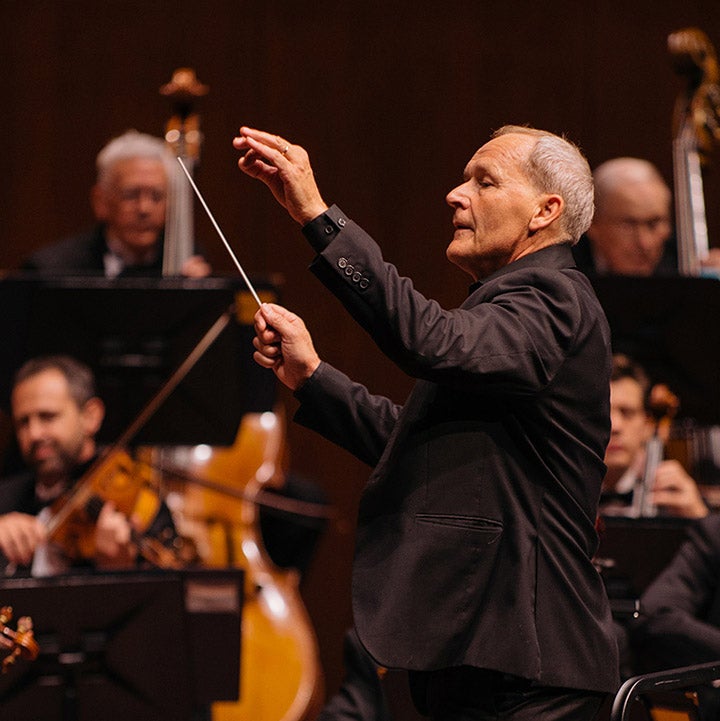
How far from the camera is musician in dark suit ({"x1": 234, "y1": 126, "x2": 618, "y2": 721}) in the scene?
1.82 meters

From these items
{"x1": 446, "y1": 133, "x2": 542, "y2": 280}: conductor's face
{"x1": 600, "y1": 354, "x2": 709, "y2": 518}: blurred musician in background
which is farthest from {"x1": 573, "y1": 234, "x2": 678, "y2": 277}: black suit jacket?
{"x1": 446, "y1": 133, "x2": 542, "y2": 280}: conductor's face

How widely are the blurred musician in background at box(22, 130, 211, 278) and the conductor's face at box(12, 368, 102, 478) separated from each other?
1.73 ft

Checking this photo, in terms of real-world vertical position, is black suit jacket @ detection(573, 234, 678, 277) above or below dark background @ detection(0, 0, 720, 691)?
below

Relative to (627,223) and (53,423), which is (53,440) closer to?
(53,423)

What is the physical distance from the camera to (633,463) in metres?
3.72

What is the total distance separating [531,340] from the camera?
1.83m

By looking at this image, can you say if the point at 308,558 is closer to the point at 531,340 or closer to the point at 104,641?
the point at 104,641

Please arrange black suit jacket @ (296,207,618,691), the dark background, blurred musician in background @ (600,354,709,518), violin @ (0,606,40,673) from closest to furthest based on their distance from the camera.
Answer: black suit jacket @ (296,207,618,691)
violin @ (0,606,40,673)
blurred musician in background @ (600,354,709,518)
the dark background

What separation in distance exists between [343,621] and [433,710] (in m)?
3.37

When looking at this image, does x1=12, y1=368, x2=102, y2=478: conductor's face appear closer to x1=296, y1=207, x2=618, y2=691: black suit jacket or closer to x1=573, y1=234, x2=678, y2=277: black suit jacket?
x1=573, y1=234, x2=678, y2=277: black suit jacket

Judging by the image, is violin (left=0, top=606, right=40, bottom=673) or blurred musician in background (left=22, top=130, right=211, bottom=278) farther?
blurred musician in background (left=22, top=130, right=211, bottom=278)

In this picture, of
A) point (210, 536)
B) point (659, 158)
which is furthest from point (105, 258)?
point (659, 158)

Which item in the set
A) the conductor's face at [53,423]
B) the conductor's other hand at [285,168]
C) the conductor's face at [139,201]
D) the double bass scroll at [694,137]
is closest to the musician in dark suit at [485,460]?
the conductor's other hand at [285,168]

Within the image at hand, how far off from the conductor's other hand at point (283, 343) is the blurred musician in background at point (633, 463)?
5.44ft
